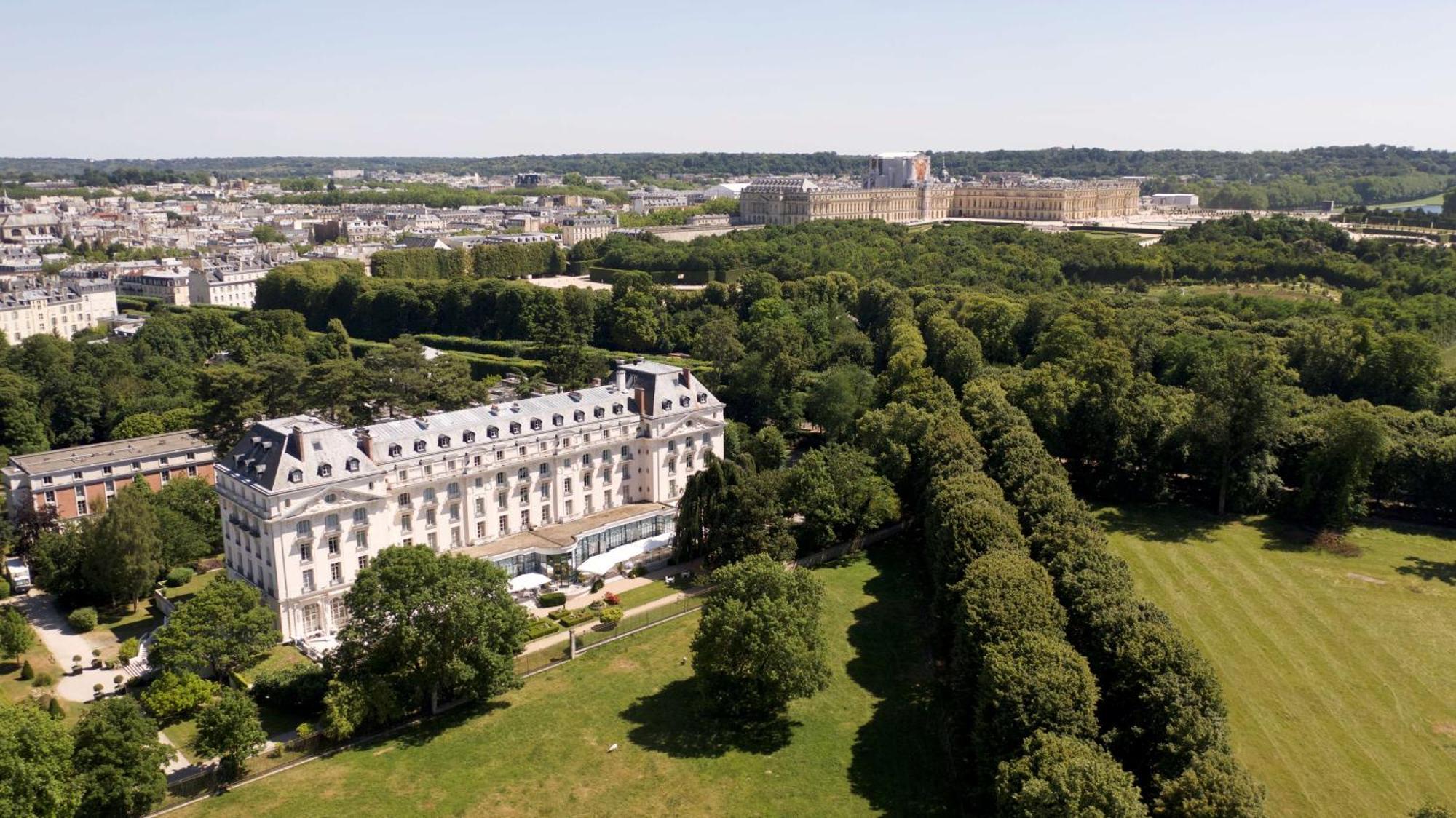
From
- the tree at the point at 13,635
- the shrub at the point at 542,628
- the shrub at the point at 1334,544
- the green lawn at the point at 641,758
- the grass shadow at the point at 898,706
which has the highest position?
the shrub at the point at 1334,544

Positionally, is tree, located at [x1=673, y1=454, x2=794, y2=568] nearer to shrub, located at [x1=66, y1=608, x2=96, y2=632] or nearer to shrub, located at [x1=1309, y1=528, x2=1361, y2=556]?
shrub, located at [x1=1309, y1=528, x2=1361, y2=556]

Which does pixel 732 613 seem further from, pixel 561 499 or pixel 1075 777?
pixel 561 499

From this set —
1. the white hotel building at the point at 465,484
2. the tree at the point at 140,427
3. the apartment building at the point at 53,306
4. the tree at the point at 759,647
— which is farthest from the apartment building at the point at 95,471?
the apartment building at the point at 53,306

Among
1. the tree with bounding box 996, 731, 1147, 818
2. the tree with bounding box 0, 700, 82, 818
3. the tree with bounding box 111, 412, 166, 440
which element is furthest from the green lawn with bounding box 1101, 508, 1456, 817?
the tree with bounding box 111, 412, 166, 440

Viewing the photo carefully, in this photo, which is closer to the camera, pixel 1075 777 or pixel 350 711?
pixel 1075 777

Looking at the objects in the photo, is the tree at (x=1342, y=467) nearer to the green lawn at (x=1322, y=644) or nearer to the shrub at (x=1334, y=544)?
the shrub at (x=1334, y=544)

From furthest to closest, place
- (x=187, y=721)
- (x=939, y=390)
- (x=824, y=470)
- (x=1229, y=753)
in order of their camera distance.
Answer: (x=939, y=390) < (x=824, y=470) < (x=187, y=721) < (x=1229, y=753)

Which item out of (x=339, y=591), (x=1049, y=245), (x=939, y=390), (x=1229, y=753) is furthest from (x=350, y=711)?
(x=1049, y=245)
